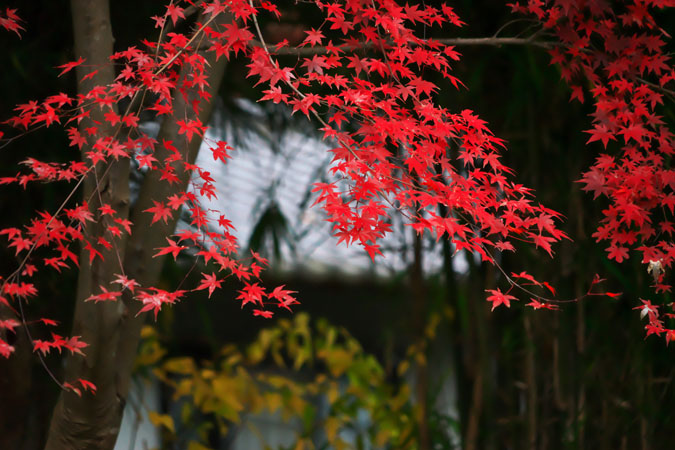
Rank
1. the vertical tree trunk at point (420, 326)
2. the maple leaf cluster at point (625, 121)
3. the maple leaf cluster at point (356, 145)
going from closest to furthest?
the maple leaf cluster at point (356, 145) < the maple leaf cluster at point (625, 121) < the vertical tree trunk at point (420, 326)

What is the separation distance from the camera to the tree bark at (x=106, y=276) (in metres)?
1.50

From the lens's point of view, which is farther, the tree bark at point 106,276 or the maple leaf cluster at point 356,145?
the tree bark at point 106,276

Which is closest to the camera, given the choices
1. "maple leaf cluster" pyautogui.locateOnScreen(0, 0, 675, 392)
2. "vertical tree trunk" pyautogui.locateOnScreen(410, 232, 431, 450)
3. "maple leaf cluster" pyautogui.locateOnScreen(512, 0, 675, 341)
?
"maple leaf cluster" pyautogui.locateOnScreen(0, 0, 675, 392)

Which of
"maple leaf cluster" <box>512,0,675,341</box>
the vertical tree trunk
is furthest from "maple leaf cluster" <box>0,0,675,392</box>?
the vertical tree trunk

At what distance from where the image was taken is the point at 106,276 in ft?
4.93

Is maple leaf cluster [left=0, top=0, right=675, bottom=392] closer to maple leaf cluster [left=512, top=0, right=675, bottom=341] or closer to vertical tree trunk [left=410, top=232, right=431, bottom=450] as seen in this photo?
maple leaf cluster [left=512, top=0, right=675, bottom=341]

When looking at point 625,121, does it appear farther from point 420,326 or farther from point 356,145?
point 420,326

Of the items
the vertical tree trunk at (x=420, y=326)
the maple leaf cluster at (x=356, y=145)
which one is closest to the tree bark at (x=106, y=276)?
the maple leaf cluster at (x=356, y=145)

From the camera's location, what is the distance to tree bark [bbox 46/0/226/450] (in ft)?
4.92

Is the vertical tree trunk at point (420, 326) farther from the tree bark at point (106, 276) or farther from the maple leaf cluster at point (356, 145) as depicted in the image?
the tree bark at point (106, 276)

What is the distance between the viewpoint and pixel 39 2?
248cm

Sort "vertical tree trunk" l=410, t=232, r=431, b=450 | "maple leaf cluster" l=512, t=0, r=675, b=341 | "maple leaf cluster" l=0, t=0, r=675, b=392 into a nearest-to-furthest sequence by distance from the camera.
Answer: "maple leaf cluster" l=0, t=0, r=675, b=392, "maple leaf cluster" l=512, t=0, r=675, b=341, "vertical tree trunk" l=410, t=232, r=431, b=450

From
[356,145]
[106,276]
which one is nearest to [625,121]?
[356,145]

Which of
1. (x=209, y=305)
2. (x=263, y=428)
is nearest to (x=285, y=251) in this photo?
(x=209, y=305)
